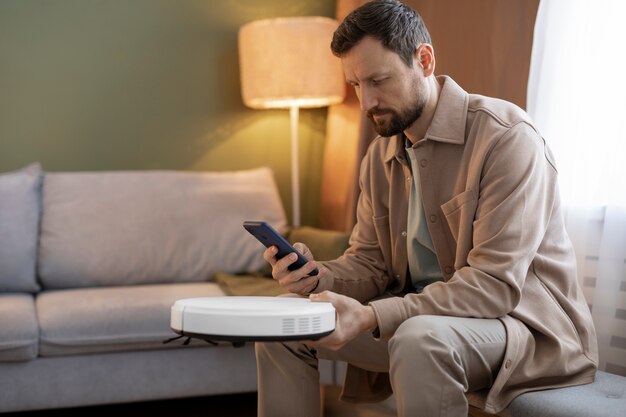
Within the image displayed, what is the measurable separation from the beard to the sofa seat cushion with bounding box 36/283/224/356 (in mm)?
1005

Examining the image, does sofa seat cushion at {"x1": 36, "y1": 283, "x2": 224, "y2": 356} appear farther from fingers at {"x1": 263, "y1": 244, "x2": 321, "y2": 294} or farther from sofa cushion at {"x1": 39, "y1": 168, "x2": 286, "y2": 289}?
fingers at {"x1": 263, "y1": 244, "x2": 321, "y2": 294}

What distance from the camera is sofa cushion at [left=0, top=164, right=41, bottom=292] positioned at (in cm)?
270

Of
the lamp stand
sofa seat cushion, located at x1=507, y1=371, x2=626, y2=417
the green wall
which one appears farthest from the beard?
the green wall

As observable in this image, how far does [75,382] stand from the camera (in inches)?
93.7

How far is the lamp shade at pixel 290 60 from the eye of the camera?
10.6 ft

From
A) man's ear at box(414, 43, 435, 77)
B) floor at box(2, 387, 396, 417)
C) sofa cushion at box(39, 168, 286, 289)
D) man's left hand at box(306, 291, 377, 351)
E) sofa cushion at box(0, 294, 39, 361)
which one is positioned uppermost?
man's ear at box(414, 43, 435, 77)

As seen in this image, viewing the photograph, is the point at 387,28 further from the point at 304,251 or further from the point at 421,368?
the point at 421,368

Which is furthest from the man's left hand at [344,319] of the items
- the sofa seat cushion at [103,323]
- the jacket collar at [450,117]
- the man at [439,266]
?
the sofa seat cushion at [103,323]

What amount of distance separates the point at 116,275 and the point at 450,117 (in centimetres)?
155

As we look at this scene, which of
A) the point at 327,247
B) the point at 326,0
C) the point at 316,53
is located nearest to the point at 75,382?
the point at 327,247

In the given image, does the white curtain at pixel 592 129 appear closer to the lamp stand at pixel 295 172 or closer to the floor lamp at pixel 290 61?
the floor lamp at pixel 290 61

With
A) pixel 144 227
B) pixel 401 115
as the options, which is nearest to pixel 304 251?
pixel 401 115

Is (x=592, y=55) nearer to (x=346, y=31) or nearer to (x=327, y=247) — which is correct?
(x=346, y=31)

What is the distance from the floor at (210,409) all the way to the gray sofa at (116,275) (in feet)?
0.40
